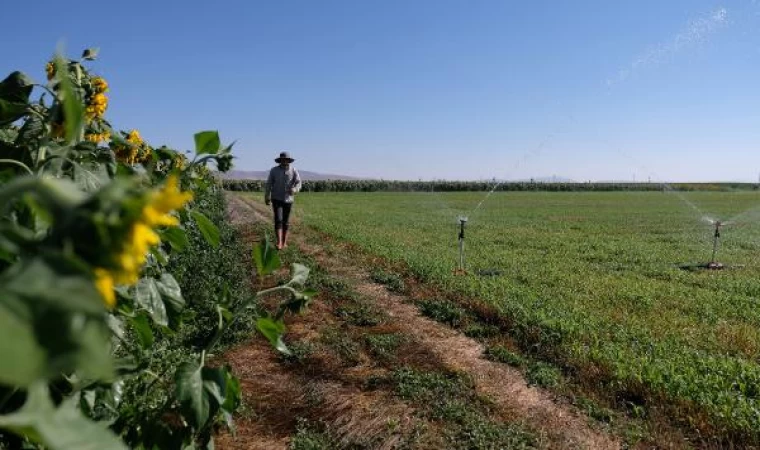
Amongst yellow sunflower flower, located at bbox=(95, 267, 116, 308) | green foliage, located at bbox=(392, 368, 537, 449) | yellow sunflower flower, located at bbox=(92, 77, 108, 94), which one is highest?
yellow sunflower flower, located at bbox=(92, 77, 108, 94)

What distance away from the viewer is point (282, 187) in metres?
10.9

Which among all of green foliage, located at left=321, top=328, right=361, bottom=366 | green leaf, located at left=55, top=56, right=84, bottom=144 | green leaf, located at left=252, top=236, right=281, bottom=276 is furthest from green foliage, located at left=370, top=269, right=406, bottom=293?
green leaf, located at left=55, top=56, right=84, bottom=144

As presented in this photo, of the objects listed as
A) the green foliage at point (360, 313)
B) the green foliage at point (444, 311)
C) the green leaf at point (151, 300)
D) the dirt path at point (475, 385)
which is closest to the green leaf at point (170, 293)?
the green leaf at point (151, 300)

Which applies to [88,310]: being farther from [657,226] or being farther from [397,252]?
[657,226]

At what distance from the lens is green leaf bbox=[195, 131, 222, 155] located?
1.25 m

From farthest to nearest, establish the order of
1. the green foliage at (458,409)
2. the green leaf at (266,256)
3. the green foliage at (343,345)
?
the green foliage at (343,345), the green foliage at (458,409), the green leaf at (266,256)

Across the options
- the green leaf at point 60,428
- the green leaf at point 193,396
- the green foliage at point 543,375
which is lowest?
the green foliage at point 543,375

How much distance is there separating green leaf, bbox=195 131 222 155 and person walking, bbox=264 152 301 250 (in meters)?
9.61

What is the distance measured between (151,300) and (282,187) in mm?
9688

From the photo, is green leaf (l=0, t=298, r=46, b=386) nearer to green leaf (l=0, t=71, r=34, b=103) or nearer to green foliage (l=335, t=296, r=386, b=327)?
green leaf (l=0, t=71, r=34, b=103)

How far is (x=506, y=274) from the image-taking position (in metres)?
9.16

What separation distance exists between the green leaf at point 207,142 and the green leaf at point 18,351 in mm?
862

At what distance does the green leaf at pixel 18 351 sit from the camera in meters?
0.39

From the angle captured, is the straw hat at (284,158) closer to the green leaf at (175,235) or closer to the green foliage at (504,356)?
the green foliage at (504,356)
